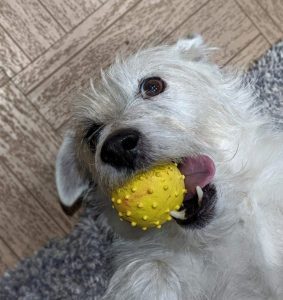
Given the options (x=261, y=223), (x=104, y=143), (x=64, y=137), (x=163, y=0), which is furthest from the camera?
(x=163, y=0)

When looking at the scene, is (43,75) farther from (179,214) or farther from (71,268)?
(179,214)

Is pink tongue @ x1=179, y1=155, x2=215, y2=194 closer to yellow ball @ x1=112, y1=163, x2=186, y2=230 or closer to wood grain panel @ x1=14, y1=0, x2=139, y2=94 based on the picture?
yellow ball @ x1=112, y1=163, x2=186, y2=230

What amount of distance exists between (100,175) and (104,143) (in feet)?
0.45

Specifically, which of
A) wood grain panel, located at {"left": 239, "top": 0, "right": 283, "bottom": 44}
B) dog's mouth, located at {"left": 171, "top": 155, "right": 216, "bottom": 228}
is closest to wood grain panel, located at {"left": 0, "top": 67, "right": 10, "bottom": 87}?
dog's mouth, located at {"left": 171, "top": 155, "right": 216, "bottom": 228}

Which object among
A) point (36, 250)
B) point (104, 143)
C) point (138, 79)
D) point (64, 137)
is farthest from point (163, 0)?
point (36, 250)

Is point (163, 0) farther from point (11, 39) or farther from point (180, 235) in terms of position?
point (180, 235)

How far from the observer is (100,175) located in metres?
1.74

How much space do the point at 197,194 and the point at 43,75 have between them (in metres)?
0.89

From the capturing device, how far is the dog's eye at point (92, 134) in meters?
1.86

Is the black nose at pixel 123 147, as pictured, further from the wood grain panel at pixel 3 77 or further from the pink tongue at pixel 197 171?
the wood grain panel at pixel 3 77

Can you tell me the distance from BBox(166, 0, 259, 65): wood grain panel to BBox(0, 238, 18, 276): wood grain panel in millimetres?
1082

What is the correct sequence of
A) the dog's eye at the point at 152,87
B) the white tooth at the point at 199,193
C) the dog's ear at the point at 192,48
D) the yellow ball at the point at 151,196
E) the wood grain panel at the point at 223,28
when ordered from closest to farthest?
the yellow ball at the point at 151,196, the white tooth at the point at 199,193, the dog's eye at the point at 152,87, the dog's ear at the point at 192,48, the wood grain panel at the point at 223,28

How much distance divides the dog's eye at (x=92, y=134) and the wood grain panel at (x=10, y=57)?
0.49 meters

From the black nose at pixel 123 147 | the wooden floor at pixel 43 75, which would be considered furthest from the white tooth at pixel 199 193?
the wooden floor at pixel 43 75
